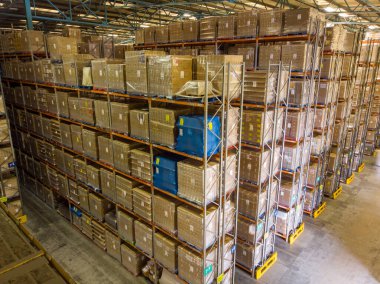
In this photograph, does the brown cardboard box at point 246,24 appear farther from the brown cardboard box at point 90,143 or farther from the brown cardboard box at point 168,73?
the brown cardboard box at point 90,143

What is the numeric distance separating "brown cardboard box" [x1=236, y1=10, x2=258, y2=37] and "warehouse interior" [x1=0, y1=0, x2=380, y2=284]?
3 cm

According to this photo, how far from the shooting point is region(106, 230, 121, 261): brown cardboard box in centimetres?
709

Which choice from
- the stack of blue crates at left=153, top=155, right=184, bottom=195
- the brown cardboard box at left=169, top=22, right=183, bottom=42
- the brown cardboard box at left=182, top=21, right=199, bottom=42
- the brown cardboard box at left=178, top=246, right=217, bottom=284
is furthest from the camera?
the brown cardboard box at left=169, top=22, right=183, bottom=42

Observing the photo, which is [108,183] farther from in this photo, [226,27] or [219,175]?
[226,27]

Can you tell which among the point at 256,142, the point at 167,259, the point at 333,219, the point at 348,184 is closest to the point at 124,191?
the point at 167,259

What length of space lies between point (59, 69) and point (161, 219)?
5206 mm

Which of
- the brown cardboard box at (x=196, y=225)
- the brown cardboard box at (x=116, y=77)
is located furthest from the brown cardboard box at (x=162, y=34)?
the brown cardboard box at (x=196, y=225)

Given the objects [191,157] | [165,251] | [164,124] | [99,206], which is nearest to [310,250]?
[165,251]

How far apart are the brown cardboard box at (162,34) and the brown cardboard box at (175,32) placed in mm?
229

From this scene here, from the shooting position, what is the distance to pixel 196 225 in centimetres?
501

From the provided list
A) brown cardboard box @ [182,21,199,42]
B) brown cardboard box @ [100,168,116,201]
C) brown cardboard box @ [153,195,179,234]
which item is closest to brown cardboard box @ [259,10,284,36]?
brown cardboard box @ [182,21,199,42]

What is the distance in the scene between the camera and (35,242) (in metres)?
2.89

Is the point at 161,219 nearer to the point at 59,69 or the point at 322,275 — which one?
the point at 322,275

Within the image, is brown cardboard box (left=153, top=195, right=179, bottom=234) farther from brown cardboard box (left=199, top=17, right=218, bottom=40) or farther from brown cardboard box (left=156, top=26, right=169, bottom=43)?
brown cardboard box (left=156, top=26, right=169, bottom=43)
